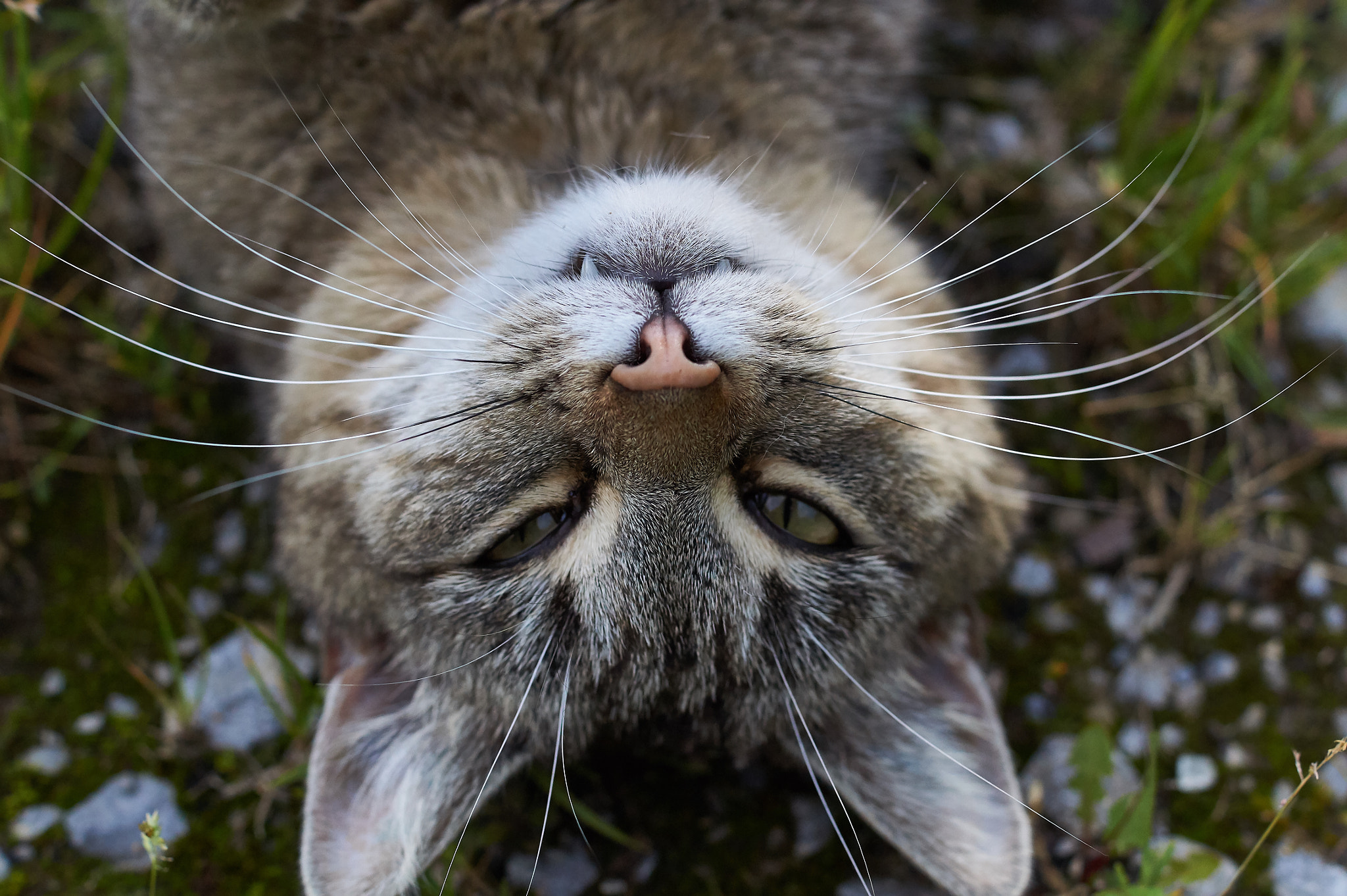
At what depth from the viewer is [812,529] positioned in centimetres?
218

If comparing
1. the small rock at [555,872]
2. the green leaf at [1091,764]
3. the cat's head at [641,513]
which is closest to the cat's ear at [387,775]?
the cat's head at [641,513]

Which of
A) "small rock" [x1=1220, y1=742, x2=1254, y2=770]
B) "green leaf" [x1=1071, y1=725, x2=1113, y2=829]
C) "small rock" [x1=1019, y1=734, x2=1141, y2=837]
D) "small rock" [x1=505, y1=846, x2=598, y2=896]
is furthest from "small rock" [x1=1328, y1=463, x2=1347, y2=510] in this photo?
"small rock" [x1=505, y1=846, x2=598, y2=896]

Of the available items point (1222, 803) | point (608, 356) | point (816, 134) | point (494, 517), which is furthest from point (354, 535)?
point (1222, 803)

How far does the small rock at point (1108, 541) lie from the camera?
3.12 meters

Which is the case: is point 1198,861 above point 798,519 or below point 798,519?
below

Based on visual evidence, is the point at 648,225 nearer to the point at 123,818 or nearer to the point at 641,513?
the point at 641,513

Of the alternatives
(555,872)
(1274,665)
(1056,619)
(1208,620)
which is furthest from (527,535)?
(1274,665)

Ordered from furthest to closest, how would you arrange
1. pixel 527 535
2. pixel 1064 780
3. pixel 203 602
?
pixel 203 602 → pixel 1064 780 → pixel 527 535

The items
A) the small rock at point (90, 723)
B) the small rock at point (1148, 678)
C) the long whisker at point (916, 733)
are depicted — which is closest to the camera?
the long whisker at point (916, 733)

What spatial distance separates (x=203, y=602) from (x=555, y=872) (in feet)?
4.30

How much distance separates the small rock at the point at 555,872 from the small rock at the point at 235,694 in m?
0.78

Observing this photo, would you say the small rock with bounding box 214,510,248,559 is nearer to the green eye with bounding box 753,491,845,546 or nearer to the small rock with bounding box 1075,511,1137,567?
the green eye with bounding box 753,491,845,546

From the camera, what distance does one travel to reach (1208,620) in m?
3.04

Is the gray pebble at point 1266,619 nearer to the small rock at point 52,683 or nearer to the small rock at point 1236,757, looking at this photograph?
the small rock at point 1236,757
